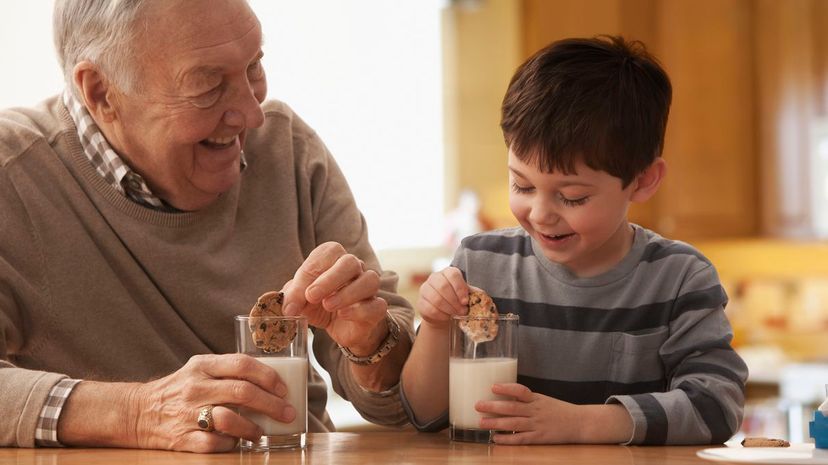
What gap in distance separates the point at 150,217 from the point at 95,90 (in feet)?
0.75

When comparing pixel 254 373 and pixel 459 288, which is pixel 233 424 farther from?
pixel 459 288

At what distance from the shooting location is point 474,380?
138cm

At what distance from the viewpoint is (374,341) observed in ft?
5.32

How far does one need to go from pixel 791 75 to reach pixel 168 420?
14.8 ft

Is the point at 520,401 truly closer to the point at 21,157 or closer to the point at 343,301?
the point at 343,301

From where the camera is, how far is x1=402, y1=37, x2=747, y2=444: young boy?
142cm

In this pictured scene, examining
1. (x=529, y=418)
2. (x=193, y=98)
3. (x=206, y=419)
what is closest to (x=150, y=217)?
(x=193, y=98)

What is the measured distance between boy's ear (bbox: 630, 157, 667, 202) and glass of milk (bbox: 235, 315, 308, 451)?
1.72ft

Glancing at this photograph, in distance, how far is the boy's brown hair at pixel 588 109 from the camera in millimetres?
1474

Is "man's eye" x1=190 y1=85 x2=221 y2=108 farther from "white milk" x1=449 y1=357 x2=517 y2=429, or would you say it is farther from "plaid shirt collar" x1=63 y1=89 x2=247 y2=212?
"white milk" x1=449 y1=357 x2=517 y2=429

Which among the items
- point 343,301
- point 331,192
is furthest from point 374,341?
point 331,192

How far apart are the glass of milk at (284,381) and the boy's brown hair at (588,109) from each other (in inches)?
15.5

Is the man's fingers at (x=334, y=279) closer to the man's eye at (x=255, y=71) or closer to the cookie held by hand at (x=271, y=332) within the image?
the cookie held by hand at (x=271, y=332)

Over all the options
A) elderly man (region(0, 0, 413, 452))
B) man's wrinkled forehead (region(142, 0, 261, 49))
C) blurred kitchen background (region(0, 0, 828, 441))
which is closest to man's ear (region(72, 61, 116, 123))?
elderly man (region(0, 0, 413, 452))
